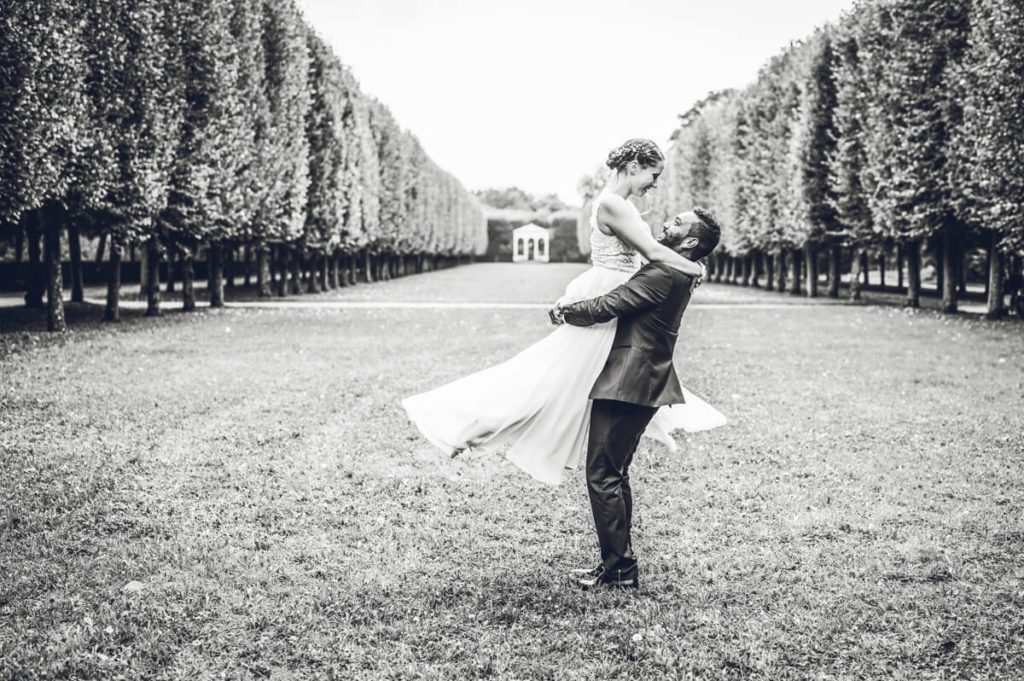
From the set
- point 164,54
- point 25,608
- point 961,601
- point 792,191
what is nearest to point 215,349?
point 164,54

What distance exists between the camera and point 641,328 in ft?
14.9

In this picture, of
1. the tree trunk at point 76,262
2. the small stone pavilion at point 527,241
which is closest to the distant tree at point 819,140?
the tree trunk at point 76,262

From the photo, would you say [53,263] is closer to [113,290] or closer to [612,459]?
[113,290]

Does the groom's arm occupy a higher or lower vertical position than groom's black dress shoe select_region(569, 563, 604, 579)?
higher

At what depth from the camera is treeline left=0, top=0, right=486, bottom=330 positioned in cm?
1569

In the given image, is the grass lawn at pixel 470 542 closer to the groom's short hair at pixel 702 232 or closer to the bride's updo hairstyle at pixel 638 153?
the groom's short hair at pixel 702 232

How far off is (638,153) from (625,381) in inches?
50.0

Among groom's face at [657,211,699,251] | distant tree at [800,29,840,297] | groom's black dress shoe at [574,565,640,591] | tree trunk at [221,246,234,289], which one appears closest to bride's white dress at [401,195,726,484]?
groom's face at [657,211,699,251]

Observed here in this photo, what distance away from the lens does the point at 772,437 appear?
883 centimetres

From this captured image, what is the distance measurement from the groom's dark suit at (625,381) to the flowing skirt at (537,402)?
102 millimetres

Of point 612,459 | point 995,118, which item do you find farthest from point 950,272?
point 612,459

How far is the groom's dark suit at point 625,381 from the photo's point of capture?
176 inches

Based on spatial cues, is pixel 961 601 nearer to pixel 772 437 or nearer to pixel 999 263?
pixel 772 437

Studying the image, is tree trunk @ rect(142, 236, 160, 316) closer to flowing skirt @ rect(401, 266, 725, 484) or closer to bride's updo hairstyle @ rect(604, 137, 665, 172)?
flowing skirt @ rect(401, 266, 725, 484)
